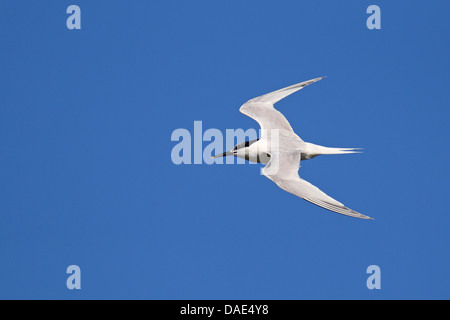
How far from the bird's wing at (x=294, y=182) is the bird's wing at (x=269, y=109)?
1.12 metres

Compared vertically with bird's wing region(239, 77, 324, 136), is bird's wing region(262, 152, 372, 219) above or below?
below

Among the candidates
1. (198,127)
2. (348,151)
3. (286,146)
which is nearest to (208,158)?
(198,127)

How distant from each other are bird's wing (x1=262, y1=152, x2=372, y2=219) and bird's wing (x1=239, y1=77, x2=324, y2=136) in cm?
112

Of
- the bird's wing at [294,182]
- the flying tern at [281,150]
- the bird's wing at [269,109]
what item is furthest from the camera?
the bird's wing at [269,109]

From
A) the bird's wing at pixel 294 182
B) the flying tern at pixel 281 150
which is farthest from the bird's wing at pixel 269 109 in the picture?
the bird's wing at pixel 294 182

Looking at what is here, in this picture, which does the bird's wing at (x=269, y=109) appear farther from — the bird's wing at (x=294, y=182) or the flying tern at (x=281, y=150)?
the bird's wing at (x=294, y=182)

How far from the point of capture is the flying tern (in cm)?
810

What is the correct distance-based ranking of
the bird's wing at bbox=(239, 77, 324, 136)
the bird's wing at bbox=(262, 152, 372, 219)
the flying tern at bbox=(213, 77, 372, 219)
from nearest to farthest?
the bird's wing at bbox=(262, 152, 372, 219) < the flying tern at bbox=(213, 77, 372, 219) < the bird's wing at bbox=(239, 77, 324, 136)

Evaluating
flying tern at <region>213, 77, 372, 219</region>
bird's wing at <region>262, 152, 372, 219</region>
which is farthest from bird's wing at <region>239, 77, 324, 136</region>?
bird's wing at <region>262, 152, 372, 219</region>

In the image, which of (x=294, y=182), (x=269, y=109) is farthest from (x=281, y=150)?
(x=269, y=109)

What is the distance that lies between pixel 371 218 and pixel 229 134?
388 centimetres

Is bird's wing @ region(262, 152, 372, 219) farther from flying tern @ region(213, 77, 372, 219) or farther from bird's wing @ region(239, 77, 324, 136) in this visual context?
bird's wing @ region(239, 77, 324, 136)

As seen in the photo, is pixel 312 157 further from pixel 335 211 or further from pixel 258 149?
pixel 335 211

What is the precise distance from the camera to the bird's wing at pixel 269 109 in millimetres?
10258
